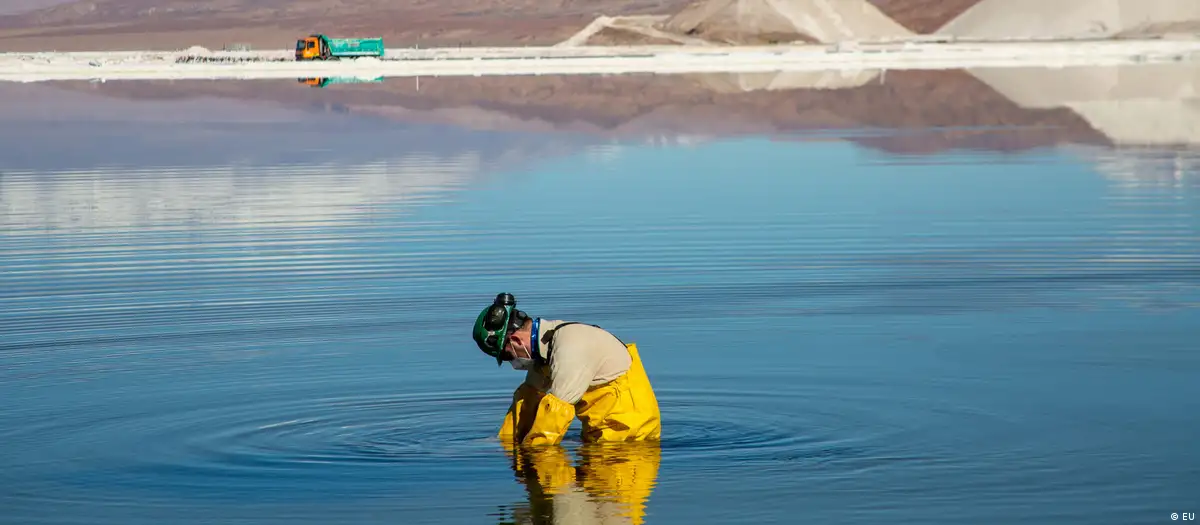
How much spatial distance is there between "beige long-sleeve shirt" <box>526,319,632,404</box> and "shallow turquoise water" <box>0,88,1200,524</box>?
50 centimetres

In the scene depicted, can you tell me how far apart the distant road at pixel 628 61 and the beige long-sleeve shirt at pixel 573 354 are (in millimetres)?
59840

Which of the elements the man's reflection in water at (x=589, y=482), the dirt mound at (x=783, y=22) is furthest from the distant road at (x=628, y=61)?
the man's reflection in water at (x=589, y=482)

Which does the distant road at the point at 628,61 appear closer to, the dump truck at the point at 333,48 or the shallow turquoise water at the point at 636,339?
the dump truck at the point at 333,48

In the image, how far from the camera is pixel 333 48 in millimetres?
89438

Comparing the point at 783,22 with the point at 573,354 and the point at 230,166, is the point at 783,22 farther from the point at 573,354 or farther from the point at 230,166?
the point at 573,354

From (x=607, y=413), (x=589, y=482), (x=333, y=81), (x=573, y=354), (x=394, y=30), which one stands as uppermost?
(x=394, y=30)

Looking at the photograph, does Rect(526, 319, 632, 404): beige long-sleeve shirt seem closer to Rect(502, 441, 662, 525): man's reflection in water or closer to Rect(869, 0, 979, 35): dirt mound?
Rect(502, 441, 662, 525): man's reflection in water

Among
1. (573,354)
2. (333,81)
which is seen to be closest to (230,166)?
(573,354)

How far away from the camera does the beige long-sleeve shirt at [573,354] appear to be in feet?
34.2

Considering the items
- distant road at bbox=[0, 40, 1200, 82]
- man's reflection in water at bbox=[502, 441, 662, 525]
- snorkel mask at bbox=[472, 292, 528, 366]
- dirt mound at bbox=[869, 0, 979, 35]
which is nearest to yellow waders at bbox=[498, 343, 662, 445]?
man's reflection in water at bbox=[502, 441, 662, 525]

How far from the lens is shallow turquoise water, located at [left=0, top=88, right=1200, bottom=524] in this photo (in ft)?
33.7

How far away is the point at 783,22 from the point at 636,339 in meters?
103

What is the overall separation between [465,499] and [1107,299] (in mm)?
8072

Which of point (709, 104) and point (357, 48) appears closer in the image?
point (709, 104)
